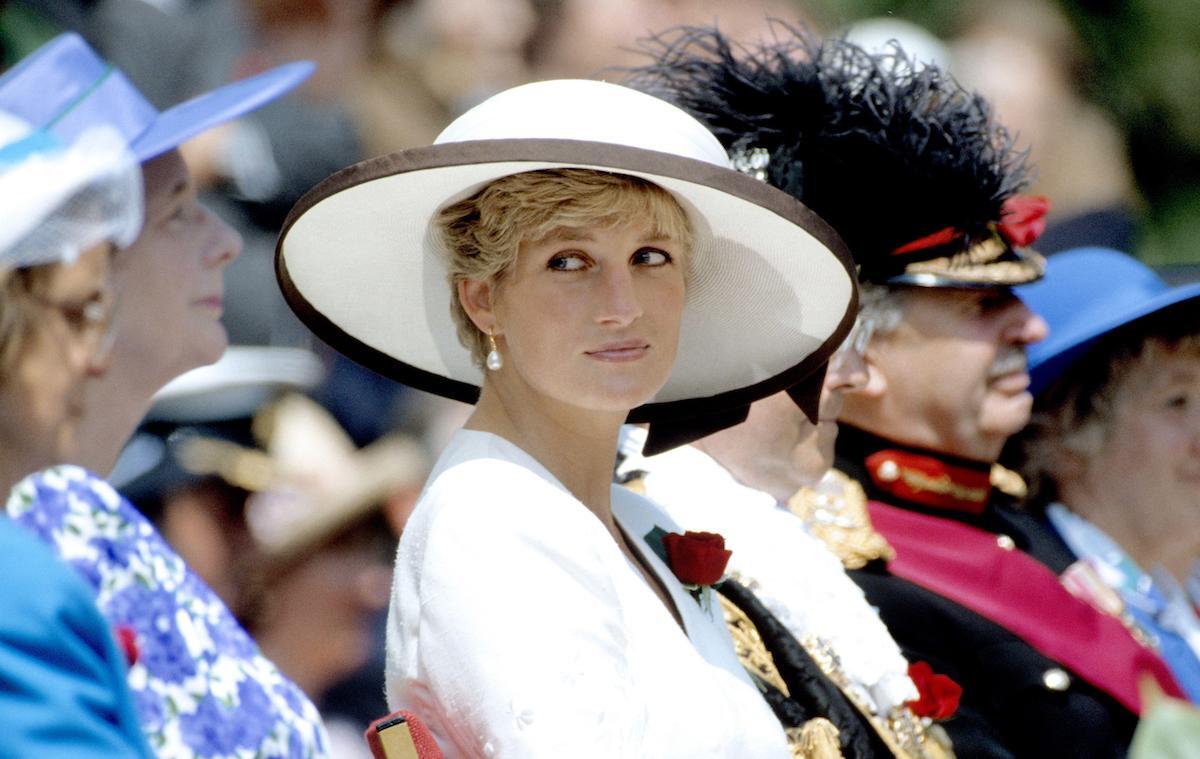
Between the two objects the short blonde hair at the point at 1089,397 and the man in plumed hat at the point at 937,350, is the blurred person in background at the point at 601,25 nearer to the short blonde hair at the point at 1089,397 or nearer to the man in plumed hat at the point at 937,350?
the short blonde hair at the point at 1089,397

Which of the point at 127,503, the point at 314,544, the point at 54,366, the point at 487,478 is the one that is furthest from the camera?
the point at 314,544

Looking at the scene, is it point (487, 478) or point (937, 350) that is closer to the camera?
point (487, 478)

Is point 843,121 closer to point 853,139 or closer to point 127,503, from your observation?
point 853,139

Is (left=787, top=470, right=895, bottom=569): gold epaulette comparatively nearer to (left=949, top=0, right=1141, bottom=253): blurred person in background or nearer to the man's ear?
the man's ear

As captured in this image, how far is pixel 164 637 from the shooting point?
8.90ft

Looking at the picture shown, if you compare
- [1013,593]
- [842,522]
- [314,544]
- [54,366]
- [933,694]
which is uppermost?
[54,366]

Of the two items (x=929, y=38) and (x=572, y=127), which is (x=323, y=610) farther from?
(x=929, y=38)

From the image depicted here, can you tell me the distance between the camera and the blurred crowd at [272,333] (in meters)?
2.59

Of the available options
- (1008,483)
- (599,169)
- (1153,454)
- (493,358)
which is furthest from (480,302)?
(1153,454)

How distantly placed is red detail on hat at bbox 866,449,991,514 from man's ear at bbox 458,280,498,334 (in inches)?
63.9

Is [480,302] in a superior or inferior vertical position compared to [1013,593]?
superior

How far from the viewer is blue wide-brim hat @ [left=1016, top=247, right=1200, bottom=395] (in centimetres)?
495

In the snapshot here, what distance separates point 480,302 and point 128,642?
833 mm

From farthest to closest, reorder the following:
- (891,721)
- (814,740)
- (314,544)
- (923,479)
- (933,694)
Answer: (314,544) → (923,479) → (933,694) → (891,721) → (814,740)
